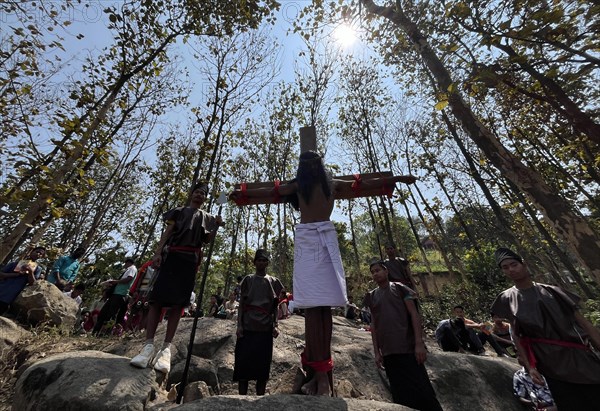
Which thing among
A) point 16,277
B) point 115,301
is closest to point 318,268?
point 115,301

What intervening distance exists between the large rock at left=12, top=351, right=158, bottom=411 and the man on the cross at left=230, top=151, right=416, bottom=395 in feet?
5.25

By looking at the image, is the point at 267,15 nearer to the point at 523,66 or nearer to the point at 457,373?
the point at 523,66

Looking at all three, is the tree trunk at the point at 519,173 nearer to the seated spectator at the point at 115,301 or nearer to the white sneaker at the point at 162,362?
the white sneaker at the point at 162,362

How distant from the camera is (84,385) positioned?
2.61 m

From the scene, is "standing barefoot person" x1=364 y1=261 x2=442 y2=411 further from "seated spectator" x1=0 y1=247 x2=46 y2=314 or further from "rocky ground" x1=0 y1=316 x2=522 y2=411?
"seated spectator" x1=0 y1=247 x2=46 y2=314

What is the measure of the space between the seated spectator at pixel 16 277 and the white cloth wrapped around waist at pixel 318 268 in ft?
23.2

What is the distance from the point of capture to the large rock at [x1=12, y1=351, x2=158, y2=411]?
8.15 ft

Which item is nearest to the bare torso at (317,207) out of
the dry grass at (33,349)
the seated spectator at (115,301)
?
the dry grass at (33,349)

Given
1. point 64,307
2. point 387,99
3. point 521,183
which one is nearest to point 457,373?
point 521,183

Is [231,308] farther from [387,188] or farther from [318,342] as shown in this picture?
[387,188]

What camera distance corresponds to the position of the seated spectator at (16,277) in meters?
6.11

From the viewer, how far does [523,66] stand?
3.99 meters

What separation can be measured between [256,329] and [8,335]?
4.61m

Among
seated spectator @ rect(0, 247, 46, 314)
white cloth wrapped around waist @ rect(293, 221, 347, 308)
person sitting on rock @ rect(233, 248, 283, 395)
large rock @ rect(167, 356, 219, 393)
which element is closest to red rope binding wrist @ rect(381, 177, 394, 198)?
white cloth wrapped around waist @ rect(293, 221, 347, 308)
